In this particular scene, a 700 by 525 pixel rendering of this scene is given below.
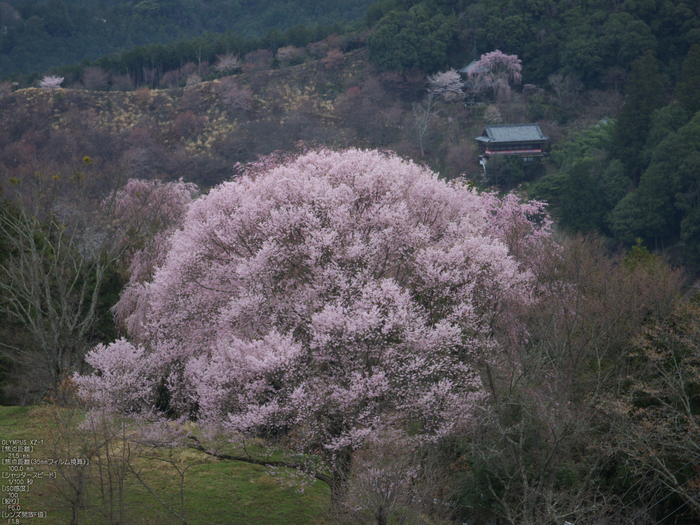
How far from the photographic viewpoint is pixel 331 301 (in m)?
13.4

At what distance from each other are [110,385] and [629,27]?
61.3m

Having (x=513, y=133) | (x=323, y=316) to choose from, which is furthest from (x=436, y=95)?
(x=323, y=316)

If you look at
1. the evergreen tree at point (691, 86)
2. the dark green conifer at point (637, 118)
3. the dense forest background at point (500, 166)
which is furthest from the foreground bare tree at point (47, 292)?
the evergreen tree at point (691, 86)

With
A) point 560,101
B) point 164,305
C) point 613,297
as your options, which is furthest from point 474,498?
point 560,101

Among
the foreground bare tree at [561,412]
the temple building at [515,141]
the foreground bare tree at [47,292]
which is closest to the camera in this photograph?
the foreground bare tree at [561,412]

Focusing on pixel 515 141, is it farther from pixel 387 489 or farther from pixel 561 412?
pixel 387 489

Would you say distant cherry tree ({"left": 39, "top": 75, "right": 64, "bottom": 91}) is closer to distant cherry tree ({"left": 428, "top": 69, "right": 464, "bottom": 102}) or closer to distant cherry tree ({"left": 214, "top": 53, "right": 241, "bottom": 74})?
distant cherry tree ({"left": 214, "top": 53, "right": 241, "bottom": 74})

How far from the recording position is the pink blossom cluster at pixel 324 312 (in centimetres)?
1247

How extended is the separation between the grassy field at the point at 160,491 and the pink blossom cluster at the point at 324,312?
1.29 meters

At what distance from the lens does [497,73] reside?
218ft

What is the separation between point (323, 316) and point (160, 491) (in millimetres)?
5715

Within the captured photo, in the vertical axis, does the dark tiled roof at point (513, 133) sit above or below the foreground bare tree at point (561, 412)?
below

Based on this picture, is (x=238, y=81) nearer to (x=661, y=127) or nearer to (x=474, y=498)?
(x=661, y=127)

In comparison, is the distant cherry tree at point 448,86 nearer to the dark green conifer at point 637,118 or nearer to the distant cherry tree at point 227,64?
the dark green conifer at point 637,118
